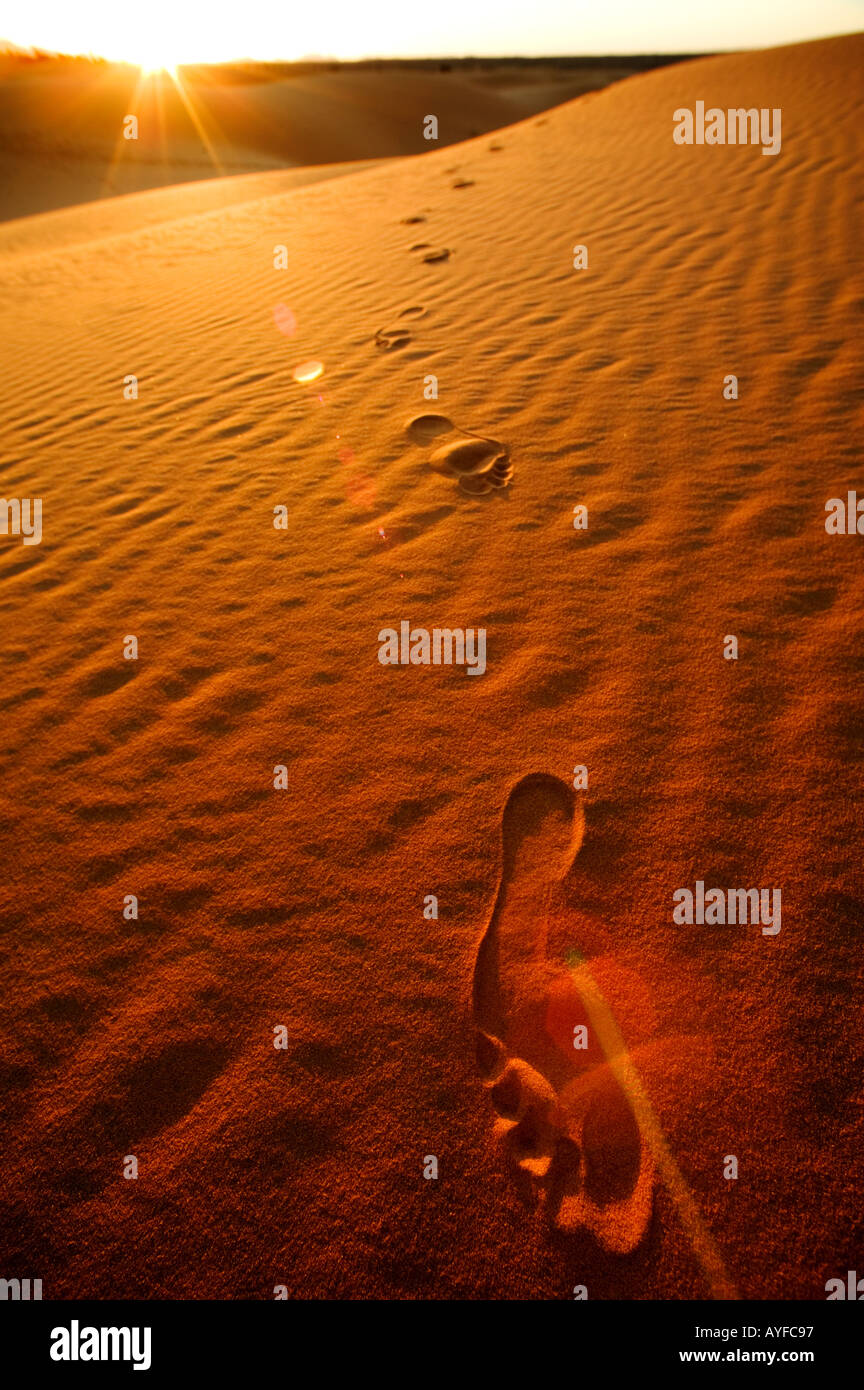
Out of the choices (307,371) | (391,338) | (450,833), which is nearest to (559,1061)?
(450,833)

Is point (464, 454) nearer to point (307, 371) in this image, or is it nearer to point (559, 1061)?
point (307, 371)

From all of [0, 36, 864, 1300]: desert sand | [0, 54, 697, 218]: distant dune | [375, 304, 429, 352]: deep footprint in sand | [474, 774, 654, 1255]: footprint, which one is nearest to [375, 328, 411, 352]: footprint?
[375, 304, 429, 352]: deep footprint in sand

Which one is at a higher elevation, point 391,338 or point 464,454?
point 391,338

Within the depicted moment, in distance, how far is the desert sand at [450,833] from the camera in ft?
3.88

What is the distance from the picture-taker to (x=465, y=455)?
319cm

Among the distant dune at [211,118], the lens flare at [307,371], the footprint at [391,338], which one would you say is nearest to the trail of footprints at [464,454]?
the lens flare at [307,371]

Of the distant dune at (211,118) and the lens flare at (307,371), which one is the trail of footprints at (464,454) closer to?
the lens flare at (307,371)

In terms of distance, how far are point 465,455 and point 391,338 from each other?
2.01 meters

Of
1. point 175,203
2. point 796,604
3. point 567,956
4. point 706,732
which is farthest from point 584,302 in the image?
point 175,203

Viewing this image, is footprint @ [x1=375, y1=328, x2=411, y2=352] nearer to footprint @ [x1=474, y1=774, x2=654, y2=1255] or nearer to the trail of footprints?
the trail of footprints

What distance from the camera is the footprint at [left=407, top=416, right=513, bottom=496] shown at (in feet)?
9.78

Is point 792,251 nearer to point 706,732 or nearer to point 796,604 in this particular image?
point 796,604

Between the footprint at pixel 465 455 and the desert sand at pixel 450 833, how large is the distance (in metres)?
0.02

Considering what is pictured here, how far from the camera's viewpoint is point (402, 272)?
5875mm
